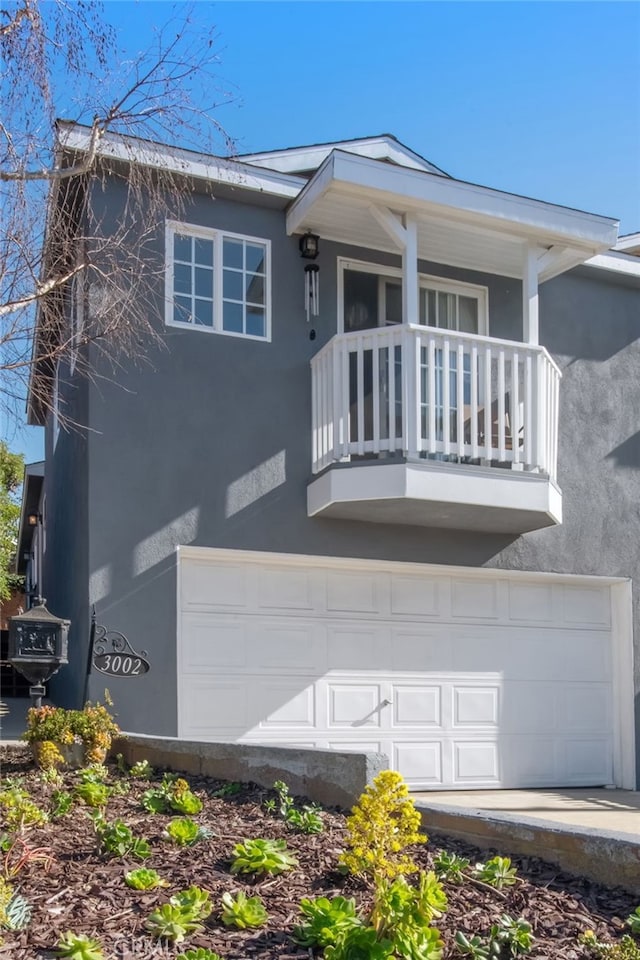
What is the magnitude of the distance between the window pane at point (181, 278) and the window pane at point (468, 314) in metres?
2.86

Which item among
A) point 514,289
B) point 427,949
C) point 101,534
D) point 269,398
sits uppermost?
point 514,289

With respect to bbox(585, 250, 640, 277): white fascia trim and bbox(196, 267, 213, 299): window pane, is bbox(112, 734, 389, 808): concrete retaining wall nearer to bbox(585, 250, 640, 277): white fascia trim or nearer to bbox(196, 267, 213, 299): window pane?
bbox(196, 267, 213, 299): window pane

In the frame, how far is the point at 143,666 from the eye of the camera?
7.73 meters

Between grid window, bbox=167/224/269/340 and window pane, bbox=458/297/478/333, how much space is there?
2.15 m

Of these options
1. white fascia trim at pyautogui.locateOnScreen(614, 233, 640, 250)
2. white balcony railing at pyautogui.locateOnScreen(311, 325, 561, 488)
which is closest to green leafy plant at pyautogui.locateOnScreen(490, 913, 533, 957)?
white balcony railing at pyautogui.locateOnScreen(311, 325, 561, 488)

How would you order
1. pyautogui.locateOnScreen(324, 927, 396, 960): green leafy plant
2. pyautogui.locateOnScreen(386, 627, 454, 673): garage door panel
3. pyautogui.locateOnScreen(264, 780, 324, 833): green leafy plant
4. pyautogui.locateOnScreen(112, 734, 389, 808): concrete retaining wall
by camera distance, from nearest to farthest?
1. pyautogui.locateOnScreen(324, 927, 396, 960): green leafy plant
2. pyautogui.locateOnScreen(264, 780, 324, 833): green leafy plant
3. pyautogui.locateOnScreen(112, 734, 389, 808): concrete retaining wall
4. pyautogui.locateOnScreen(386, 627, 454, 673): garage door panel

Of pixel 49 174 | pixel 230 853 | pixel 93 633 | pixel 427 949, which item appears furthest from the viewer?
pixel 93 633

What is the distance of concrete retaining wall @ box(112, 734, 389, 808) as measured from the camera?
17.4 feet

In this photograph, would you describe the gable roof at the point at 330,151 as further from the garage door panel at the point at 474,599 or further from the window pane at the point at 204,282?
the garage door panel at the point at 474,599

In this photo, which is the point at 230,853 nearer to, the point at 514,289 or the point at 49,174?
the point at 49,174

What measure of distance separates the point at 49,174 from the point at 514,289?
5662mm

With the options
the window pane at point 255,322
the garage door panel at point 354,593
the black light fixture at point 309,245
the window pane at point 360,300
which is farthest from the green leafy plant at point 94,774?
the black light fixture at point 309,245

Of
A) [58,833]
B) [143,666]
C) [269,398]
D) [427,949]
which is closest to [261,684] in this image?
[143,666]

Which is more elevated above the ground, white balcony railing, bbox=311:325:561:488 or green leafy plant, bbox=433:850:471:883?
white balcony railing, bbox=311:325:561:488
